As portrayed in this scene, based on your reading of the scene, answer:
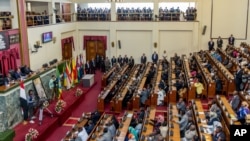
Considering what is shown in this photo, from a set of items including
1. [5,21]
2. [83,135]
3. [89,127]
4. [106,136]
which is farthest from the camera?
[5,21]

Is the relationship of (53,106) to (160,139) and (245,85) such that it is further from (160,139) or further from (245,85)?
(245,85)

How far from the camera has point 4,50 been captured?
14.8m

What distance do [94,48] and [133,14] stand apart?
4.24 metres

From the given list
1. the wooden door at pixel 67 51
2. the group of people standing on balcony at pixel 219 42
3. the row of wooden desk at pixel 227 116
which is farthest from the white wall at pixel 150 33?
the row of wooden desk at pixel 227 116

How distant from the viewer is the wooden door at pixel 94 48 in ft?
80.6

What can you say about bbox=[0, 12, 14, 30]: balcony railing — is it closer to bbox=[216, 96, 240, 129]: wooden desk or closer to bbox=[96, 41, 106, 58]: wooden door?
bbox=[96, 41, 106, 58]: wooden door

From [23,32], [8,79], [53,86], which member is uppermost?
[23,32]

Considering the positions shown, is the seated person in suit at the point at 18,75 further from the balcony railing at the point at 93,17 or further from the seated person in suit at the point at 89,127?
the balcony railing at the point at 93,17

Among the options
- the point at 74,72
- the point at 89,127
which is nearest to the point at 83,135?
the point at 89,127

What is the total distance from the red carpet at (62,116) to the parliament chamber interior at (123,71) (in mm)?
43

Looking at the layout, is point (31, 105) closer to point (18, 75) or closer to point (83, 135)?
point (18, 75)

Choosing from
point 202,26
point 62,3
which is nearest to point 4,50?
point 62,3

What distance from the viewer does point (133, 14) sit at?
23344mm

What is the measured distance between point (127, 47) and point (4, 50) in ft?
36.9
